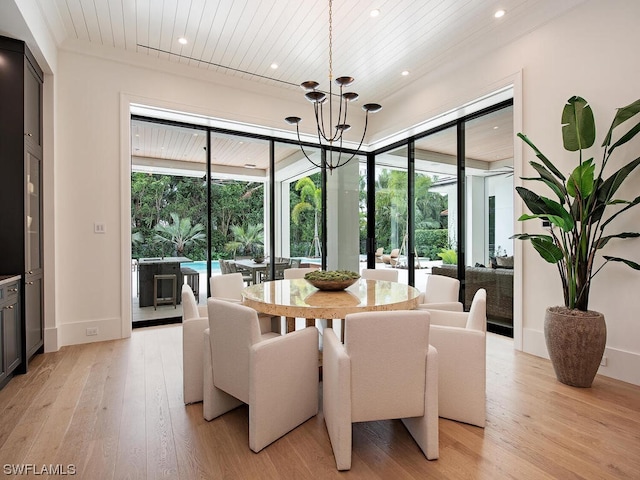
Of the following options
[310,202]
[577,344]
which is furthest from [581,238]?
[310,202]

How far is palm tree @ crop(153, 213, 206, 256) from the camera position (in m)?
4.69

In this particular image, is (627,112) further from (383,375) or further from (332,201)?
(332,201)

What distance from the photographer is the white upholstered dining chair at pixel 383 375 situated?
1.68 m

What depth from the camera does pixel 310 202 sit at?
5.91 metres

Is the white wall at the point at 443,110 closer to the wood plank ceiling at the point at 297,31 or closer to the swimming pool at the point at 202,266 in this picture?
the wood plank ceiling at the point at 297,31

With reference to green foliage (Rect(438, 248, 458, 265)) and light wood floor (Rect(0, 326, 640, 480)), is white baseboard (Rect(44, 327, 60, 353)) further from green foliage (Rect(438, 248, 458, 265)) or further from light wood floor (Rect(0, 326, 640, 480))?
green foliage (Rect(438, 248, 458, 265))

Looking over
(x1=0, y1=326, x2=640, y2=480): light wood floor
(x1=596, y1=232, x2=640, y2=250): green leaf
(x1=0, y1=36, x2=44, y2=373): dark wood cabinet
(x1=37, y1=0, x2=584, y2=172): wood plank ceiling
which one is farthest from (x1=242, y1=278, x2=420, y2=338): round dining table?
(x1=37, y1=0, x2=584, y2=172): wood plank ceiling

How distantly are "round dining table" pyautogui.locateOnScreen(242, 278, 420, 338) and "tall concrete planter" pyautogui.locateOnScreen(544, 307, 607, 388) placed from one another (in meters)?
1.17

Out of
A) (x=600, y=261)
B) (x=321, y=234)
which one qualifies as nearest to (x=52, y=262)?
(x=321, y=234)

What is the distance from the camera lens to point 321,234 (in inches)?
235

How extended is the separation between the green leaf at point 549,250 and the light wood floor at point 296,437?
971 mm

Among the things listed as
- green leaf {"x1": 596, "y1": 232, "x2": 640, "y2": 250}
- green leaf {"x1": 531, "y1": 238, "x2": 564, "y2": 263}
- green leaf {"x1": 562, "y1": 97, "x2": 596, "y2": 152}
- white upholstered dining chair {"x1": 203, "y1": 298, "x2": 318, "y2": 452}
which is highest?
green leaf {"x1": 562, "y1": 97, "x2": 596, "y2": 152}

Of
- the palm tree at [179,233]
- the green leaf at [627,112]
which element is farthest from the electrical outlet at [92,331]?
the green leaf at [627,112]

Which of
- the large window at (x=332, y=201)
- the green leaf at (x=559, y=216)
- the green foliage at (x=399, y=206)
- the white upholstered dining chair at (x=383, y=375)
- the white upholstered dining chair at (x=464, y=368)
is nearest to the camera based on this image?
the white upholstered dining chair at (x=383, y=375)
